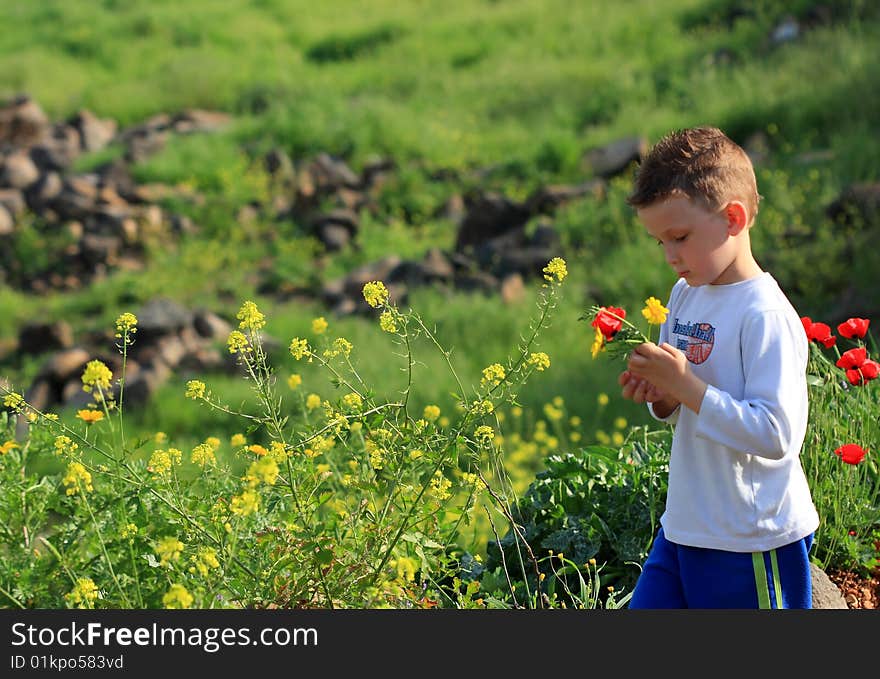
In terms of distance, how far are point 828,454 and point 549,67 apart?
12.5m

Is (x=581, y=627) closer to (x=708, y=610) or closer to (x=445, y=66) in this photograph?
(x=708, y=610)

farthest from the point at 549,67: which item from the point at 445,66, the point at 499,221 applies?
the point at 499,221

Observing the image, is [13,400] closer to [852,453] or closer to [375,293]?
[375,293]

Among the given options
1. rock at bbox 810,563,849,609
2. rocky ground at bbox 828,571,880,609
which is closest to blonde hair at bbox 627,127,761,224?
rock at bbox 810,563,849,609

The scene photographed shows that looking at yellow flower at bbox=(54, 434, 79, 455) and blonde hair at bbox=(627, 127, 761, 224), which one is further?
yellow flower at bbox=(54, 434, 79, 455)

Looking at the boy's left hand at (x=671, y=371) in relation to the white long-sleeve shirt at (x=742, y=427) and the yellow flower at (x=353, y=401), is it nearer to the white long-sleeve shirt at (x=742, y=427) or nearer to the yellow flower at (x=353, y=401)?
the white long-sleeve shirt at (x=742, y=427)

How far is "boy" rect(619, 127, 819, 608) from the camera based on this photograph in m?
2.13

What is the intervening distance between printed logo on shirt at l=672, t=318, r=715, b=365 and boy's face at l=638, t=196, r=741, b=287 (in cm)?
11

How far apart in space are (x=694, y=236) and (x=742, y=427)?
0.42 meters

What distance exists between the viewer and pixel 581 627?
2.24m

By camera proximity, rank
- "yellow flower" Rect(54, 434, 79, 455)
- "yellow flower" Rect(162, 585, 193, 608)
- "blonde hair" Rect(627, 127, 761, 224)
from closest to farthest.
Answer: "yellow flower" Rect(162, 585, 193, 608)
"blonde hair" Rect(627, 127, 761, 224)
"yellow flower" Rect(54, 434, 79, 455)

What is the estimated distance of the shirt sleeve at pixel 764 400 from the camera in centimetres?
208

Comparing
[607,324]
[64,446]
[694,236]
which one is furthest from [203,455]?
[694,236]

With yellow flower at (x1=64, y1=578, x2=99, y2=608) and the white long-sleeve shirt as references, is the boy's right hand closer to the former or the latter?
the white long-sleeve shirt
